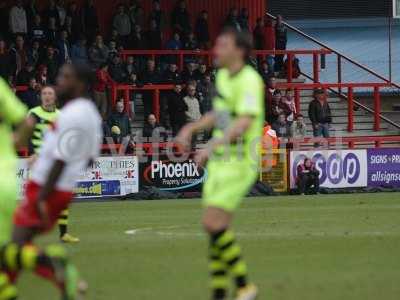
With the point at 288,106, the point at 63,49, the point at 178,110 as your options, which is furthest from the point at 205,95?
the point at 63,49

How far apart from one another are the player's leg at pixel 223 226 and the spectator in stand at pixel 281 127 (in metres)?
20.9

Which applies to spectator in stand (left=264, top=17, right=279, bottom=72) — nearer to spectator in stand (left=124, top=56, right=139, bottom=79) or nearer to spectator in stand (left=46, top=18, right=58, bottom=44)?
spectator in stand (left=124, top=56, right=139, bottom=79)

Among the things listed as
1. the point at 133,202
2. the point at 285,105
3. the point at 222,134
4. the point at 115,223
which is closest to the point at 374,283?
the point at 222,134

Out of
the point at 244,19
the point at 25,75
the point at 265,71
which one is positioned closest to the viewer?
the point at 25,75

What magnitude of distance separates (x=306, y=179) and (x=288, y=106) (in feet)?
15.9

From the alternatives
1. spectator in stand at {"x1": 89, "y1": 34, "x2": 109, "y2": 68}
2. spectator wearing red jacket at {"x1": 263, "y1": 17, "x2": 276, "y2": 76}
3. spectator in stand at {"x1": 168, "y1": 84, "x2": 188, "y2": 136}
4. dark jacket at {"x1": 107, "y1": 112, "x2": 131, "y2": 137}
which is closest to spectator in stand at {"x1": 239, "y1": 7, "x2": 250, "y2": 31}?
spectator wearing red jacket at {"x1": 263, "y1": 17, "x2": 276, "y2": 76}

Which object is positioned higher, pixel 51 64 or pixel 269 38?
pixel 269 38

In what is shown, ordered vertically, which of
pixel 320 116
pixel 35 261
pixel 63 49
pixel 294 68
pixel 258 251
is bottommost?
pixel 258 251

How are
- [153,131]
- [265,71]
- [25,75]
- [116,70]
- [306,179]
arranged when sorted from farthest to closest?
[265,71]
[116,70]
[25,75]
[153,131]
[306,179]

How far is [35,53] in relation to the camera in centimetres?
2948

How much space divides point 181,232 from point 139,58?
52.0 feet

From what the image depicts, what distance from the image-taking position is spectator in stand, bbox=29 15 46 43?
3014 cm

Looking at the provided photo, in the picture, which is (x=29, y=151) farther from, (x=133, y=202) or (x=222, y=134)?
(x=222, y=134)

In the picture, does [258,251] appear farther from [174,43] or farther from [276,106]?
[174,43]
